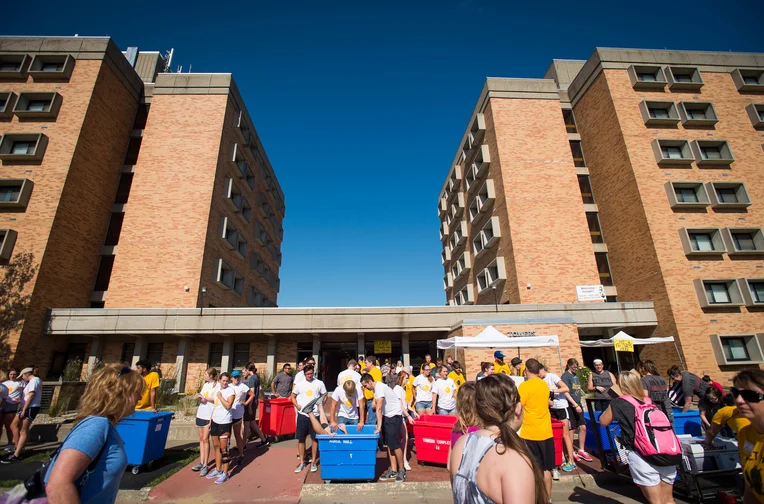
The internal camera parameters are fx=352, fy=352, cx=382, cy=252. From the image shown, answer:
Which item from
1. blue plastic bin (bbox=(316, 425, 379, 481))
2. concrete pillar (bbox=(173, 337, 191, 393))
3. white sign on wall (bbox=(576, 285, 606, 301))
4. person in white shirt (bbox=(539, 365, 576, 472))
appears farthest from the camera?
white sign on wall (bbox=(576, 285, 606, 301))

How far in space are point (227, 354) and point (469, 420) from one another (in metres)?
20.2

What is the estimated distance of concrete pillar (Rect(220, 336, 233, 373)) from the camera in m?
19.7

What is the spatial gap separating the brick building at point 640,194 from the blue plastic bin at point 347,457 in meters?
18.4

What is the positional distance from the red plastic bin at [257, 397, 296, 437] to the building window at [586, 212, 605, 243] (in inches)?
961

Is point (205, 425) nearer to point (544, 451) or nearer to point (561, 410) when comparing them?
point (544, 451)

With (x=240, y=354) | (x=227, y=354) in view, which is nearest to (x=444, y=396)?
(x=227, y=354)

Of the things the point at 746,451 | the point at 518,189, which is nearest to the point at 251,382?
the point at 746,451

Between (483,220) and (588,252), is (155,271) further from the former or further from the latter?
(588,252)

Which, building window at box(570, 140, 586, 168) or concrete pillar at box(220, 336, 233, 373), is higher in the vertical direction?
building window at box(570, 140, 586, 168)

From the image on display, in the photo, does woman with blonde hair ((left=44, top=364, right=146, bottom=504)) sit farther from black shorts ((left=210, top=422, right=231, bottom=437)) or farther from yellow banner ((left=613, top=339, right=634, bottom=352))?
yellow banner ((left=613, top=339, right=634, bottom=352))

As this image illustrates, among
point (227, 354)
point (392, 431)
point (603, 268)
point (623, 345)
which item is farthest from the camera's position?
point (603, 268)

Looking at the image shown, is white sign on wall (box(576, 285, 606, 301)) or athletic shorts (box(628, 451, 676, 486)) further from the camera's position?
white sign on wall (box(576, 285, 606, 301))

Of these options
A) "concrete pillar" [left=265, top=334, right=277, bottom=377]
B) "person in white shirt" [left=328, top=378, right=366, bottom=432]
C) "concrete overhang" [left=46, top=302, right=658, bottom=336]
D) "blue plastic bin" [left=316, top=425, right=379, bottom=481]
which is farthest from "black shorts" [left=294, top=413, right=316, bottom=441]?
"concrete pillar" [left=265, top=334, right=277, bottom=377]

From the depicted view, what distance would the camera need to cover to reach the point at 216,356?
20.4 m
